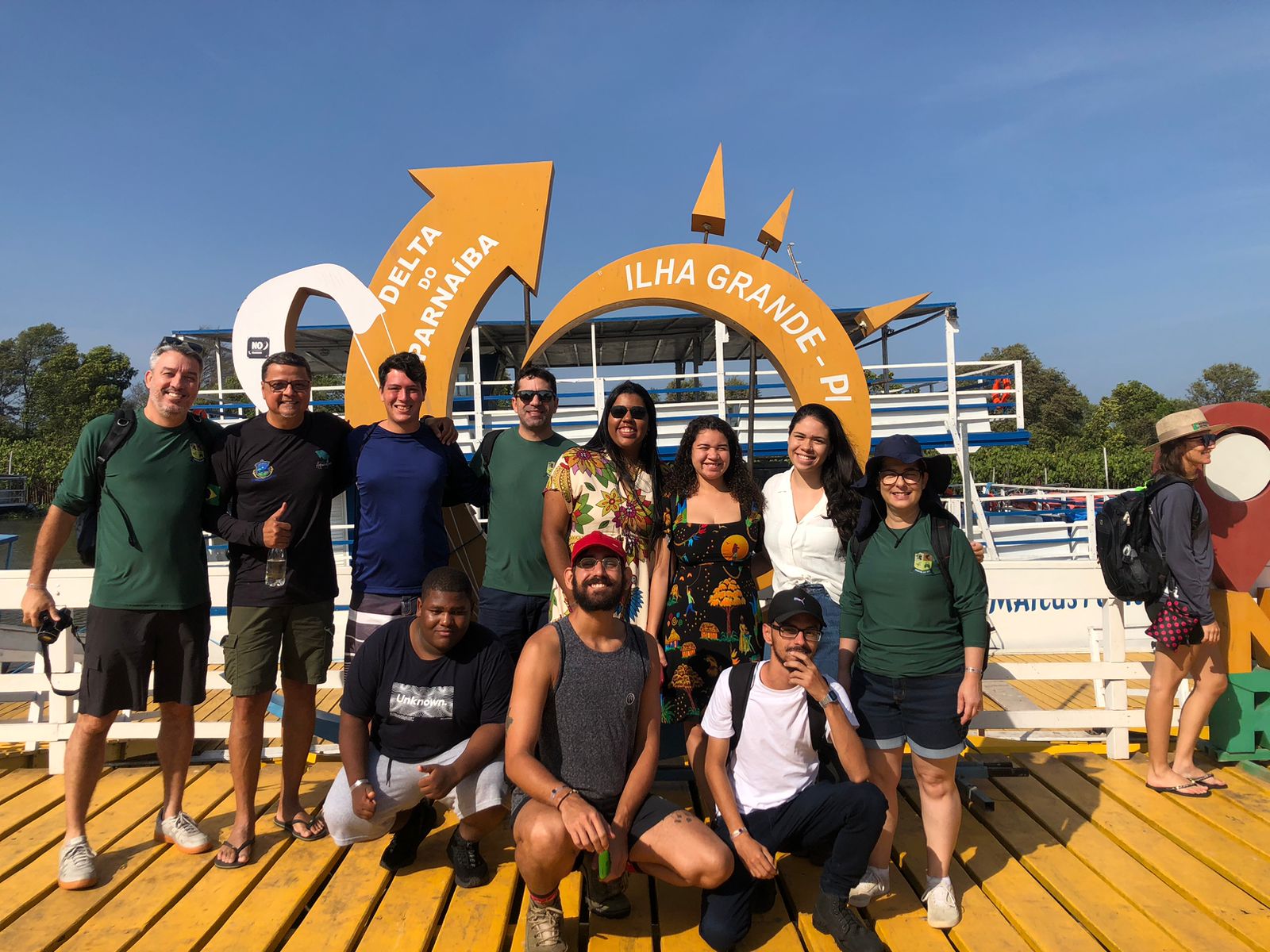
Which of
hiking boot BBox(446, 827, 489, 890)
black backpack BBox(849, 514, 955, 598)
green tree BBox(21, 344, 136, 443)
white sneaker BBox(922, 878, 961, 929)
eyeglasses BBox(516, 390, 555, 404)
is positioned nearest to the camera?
white sneaker BBox(922, 878, 961, 929)

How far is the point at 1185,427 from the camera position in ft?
11.9

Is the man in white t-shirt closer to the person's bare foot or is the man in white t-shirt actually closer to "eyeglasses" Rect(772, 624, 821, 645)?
"eyeglasses" Rect(772, 624, 821, 645)

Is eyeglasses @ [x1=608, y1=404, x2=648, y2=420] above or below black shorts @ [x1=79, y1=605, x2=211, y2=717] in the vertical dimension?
above

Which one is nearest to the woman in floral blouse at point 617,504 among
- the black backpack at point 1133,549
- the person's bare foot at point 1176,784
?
the black backpack at point 1133,549

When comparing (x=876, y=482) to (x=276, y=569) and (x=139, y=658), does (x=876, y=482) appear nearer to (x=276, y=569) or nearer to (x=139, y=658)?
(x=276, y=569)

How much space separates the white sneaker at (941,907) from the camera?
8.29ft

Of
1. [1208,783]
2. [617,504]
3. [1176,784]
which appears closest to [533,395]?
[617,504]

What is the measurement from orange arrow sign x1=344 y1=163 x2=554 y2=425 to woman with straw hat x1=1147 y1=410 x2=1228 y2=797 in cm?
339

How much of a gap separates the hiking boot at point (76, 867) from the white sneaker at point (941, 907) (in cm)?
292

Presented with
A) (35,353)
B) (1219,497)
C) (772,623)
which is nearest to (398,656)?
(772,623)

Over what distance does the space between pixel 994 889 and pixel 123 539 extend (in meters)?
3.42

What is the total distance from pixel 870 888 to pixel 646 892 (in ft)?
2.51

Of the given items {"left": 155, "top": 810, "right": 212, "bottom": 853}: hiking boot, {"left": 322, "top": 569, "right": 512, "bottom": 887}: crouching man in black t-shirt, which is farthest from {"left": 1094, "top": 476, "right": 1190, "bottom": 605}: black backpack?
{"left": 155, "top": 810, "right": 212, "bottom": 853}: hiking boot

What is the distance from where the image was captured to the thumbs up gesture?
2.91 metres
